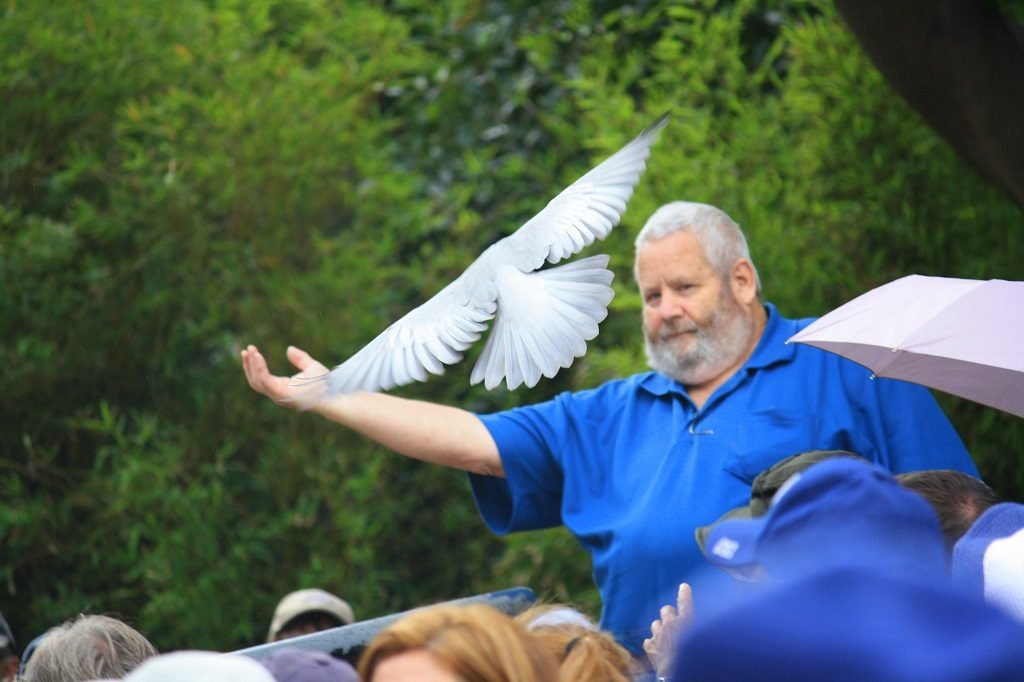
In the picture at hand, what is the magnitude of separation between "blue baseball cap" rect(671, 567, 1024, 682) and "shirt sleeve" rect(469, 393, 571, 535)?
203 cm

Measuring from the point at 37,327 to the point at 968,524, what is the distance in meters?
3.50

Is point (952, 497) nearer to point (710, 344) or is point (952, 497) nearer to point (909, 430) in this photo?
point (909, 430)

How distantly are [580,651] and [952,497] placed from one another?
0.69 m

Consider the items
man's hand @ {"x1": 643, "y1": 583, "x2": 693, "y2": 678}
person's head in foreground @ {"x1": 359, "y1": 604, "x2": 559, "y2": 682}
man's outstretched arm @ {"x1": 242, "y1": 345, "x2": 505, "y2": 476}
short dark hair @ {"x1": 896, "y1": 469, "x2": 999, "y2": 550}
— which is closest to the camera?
person's head in foreground @ {"x1": 359, "y1": 604, "x2": 559, "y2": 682}

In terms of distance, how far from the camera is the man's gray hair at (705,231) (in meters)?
3.04

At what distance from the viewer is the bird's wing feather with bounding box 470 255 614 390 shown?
262cm

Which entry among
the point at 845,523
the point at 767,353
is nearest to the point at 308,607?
the point at 767,353

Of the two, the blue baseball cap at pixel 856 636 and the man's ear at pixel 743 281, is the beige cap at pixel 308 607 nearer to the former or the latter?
the man's ear at pixel 743 281

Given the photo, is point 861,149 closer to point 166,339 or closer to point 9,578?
point 166,339

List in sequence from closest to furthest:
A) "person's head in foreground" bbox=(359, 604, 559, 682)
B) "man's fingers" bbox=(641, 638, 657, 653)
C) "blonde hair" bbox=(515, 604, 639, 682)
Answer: "person's head in foreground" bbox=(359, 604, 559, 682) → "blonde hair" bbox=(515, 604, 639, 682) → "man's fingers" bbox=(641, 638, 657, 653)

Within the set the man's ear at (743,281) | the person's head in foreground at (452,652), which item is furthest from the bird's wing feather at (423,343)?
the person's head in foreground at (452,652)

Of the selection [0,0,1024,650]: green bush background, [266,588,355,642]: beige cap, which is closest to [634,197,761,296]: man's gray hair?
[0,0,1024,650]: green bush background

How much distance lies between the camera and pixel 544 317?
8.70ft

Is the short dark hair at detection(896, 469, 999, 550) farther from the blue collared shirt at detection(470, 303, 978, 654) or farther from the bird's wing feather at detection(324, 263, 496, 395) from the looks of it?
the bird's wing feather at detection(324, 263, 496, 395)
